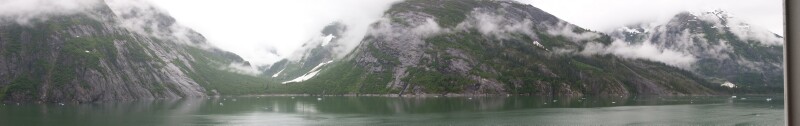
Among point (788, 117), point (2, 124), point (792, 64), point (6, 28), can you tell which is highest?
point (6, 28)

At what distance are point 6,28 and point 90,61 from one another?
27896mm

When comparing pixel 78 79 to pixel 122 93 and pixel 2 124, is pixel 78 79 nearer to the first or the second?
pixel 122 93

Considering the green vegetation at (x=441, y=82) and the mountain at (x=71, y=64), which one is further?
the green vegetation at (x=441, y=82)

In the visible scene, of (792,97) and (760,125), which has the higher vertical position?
(792,97)

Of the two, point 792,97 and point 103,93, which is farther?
point 103,93

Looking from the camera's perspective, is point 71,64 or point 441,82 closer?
point 71,64

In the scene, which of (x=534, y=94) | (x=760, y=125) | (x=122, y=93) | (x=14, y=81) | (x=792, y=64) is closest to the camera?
(x=792, y=64)

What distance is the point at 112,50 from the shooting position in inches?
7023

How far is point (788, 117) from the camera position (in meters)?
4.46

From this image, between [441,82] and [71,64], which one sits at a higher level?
[71,64]

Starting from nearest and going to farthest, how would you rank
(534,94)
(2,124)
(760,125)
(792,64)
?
(792,64) → (760,125) → (2,124) → (534,94)

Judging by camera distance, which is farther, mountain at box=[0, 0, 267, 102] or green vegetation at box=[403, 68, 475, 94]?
green vegetation at box=[403, 68, 475, 94]

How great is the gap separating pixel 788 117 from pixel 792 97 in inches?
6.3

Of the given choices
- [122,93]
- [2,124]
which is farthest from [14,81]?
Answer: [2,124]
